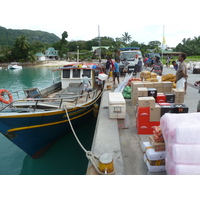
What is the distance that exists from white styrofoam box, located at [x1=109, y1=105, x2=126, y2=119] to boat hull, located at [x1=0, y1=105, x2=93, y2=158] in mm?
1691

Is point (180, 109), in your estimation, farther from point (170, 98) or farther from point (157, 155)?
point (157, 155)

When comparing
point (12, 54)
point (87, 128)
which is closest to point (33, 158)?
point (87, 128)

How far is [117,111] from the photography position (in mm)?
5164

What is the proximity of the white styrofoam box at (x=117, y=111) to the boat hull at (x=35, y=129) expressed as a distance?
1.69 m

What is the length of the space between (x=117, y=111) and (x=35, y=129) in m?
2.65

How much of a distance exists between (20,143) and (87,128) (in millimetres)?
3589

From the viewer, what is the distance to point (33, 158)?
6.01 m

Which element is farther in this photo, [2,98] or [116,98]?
[2,98]

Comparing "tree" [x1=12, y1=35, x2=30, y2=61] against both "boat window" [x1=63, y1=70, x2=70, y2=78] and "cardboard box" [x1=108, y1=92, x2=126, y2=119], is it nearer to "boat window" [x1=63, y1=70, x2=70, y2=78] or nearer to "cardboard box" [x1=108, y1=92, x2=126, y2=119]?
"boat window" [x1=63, y1=70, x2=70, y2=78]

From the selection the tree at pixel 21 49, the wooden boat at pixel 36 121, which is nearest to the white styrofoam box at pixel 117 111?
the wooden boat at pixel 36 121

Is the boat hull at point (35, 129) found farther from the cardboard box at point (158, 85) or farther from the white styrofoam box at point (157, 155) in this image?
the white styrofoam box at point (157, 155)

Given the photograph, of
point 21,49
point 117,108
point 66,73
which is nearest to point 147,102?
point 117,108

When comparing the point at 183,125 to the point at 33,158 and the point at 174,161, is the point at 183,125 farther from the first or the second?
the point at 33,158

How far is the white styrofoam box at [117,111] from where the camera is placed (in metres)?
5.14
